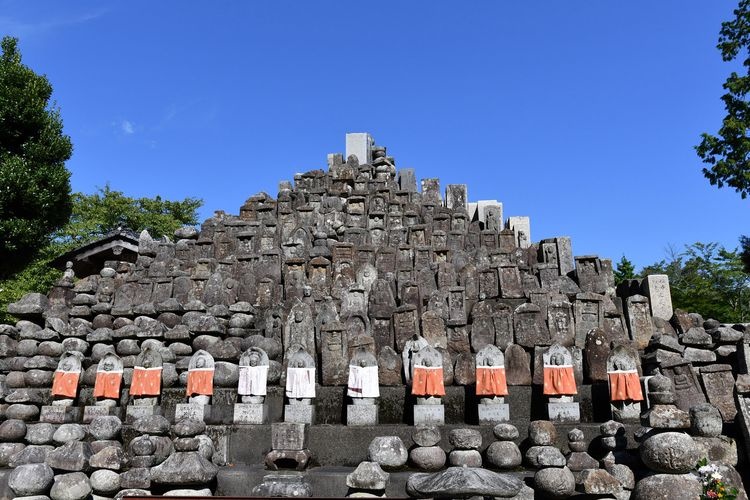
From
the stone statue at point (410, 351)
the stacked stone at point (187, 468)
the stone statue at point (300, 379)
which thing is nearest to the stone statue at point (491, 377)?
the stone statue at point (410, 351)

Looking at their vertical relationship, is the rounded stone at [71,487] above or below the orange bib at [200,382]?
below

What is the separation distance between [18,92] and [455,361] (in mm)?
14229

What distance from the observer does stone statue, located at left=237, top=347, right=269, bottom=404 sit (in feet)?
35.2

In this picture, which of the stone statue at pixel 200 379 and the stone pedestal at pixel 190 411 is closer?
the stone pedestal at pixel 190 411

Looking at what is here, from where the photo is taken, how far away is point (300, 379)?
10.7 metres

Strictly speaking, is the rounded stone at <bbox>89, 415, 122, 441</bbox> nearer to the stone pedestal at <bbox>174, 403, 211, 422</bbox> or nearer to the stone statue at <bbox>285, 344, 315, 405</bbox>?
the stone pedestal at <bbox>174, 403, 211, 422</bbox>

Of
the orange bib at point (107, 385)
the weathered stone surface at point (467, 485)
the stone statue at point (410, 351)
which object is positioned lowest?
the weathered stone surface at point (467, 485)

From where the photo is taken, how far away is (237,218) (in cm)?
2209

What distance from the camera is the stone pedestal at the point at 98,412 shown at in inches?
458

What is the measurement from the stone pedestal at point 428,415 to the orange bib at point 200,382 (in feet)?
13.4

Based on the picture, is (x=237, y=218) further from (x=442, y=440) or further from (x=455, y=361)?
(x=442, y=440)

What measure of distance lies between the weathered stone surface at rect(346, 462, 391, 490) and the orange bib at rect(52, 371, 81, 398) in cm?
743

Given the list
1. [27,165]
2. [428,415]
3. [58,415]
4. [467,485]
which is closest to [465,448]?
[428,415]

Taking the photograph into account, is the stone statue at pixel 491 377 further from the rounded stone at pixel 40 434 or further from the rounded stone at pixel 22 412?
the rounded stone at pixel 22 412
